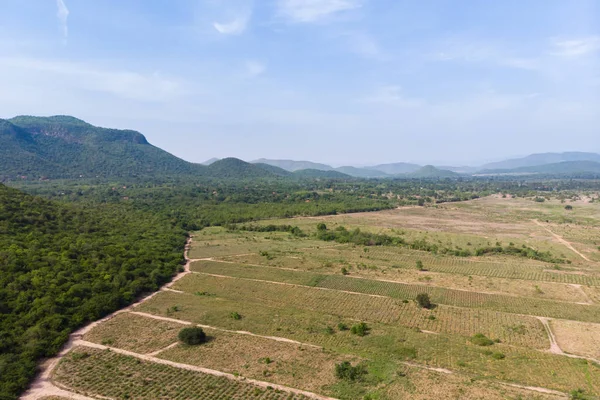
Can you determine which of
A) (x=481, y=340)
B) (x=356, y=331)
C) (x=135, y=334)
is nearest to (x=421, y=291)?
(x=481, y=340)

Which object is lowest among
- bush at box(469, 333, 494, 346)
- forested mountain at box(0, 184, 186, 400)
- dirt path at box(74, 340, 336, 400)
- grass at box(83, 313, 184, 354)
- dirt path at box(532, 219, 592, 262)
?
dirt path at box(532, 219, 592, 262)

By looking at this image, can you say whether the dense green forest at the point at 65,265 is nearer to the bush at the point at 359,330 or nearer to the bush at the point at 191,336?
the bush at the point at 191,336

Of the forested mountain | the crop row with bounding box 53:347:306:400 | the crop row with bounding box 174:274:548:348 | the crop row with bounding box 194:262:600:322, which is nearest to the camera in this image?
the crop row with bounding box 53:347:306:400

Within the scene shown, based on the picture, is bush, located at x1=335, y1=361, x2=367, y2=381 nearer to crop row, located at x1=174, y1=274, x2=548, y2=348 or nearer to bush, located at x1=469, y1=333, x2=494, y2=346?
crop row, located at x1=174, y1=274, x2=548, y2=348

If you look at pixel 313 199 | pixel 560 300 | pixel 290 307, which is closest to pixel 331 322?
pixel 290 307

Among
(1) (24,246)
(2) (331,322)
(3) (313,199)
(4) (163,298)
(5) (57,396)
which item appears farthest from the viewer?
(3) (313,199)

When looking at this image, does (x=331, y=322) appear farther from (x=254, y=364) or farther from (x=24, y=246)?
(x=24, y=246)

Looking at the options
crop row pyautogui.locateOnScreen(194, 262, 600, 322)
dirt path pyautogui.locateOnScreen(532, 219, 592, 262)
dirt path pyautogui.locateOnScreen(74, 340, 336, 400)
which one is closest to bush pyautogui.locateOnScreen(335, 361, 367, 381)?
dirt path pyautogui.locateOnScreen(74, 340, 336, 400)

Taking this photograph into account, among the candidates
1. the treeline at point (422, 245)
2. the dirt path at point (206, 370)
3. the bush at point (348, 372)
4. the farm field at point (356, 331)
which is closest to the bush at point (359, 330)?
the farm field at point (356, 331)

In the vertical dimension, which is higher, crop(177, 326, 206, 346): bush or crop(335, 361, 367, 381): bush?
crop(177, 326, 206, 346): bush
